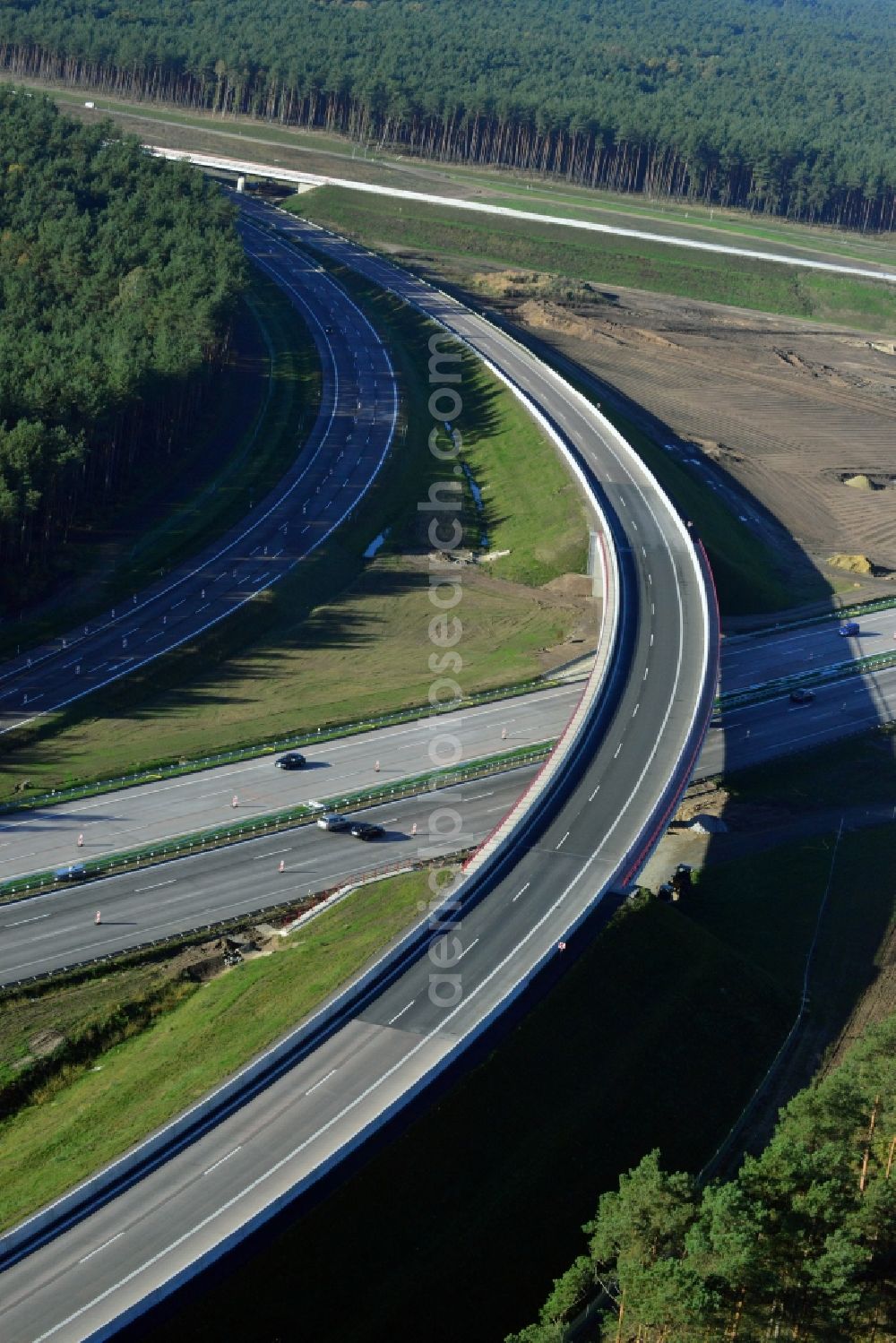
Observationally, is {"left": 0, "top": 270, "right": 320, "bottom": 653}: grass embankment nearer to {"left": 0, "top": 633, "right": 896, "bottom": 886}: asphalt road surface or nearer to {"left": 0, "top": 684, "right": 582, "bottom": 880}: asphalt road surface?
{"left": 0, "top": 684, "right": 582, "bottom": 880}: asphalt road surface

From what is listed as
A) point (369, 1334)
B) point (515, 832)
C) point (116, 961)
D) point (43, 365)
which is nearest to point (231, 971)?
point (116, 961)

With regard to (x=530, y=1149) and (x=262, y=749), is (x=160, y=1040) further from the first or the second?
(x=262, y=749)

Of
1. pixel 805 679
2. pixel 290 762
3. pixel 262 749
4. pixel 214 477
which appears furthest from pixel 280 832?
pixel 214 477

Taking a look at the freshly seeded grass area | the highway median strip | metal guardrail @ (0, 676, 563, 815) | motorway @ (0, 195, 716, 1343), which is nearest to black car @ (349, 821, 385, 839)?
motorway @ (0, 195, 716, 1343)

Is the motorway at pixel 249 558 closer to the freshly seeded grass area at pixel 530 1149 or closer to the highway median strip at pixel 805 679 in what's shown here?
the highway median strip at pixel 805 679

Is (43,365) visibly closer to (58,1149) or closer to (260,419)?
(260,419)
